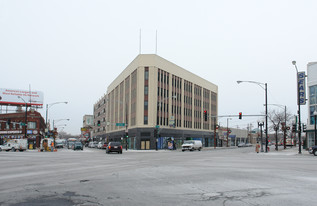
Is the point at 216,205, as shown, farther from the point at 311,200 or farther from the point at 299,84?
the point at 299,84

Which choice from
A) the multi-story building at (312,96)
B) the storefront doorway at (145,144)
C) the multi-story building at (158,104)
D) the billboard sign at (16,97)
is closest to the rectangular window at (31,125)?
the billboard sign at (16,97)

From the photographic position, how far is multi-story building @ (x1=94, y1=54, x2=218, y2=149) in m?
64.8

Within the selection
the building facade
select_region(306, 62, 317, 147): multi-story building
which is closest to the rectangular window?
the building facade

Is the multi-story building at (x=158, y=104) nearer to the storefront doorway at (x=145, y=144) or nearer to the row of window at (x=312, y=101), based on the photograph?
the storefront doorway at (x=145, y=144)

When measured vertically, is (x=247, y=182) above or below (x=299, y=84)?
below

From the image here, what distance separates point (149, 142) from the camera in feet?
211

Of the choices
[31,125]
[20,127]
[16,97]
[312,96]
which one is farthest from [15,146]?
[312,96]

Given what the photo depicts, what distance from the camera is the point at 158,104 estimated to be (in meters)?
66.1

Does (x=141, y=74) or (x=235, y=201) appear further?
(x=141, y=74)

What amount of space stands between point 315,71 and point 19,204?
5085 centimetres

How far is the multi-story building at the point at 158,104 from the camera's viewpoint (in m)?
64.8

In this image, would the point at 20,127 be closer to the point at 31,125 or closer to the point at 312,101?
the point at 31,125

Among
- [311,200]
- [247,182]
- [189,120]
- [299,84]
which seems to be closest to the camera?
[311,200]

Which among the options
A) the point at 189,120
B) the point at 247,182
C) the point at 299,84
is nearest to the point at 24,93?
the point at 189,120
